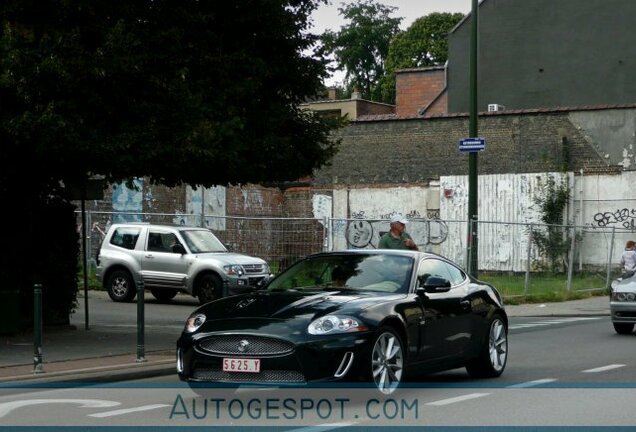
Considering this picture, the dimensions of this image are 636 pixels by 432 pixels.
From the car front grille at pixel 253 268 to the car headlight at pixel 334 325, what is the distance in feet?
47.8

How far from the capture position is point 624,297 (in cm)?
1955

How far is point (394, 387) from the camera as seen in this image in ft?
35.7

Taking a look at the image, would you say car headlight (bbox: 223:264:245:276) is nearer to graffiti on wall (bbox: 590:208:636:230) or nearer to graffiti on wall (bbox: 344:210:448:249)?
graffiti on wall (bbox: 344:210:448:249)

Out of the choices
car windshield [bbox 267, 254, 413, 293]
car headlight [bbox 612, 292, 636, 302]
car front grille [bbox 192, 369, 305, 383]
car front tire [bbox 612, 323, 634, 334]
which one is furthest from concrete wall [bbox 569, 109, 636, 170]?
car front grille [bbox 192, 369, 305, 383]

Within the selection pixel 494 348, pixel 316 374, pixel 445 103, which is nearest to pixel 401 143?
pixel 445 103

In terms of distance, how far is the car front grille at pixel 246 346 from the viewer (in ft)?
33.4

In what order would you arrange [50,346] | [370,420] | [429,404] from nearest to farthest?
[370,420] < [429,404] < [50,346]

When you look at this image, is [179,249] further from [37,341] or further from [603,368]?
[603,368]

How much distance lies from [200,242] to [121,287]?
2.19 metres

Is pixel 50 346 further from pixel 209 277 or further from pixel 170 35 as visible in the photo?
pixel 209 277

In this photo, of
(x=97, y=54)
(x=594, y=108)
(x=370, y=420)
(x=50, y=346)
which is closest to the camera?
(x=370, y=420)

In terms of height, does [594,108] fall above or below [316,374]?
above

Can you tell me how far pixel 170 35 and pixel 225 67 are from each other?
111cm

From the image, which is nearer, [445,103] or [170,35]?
[170,35]
